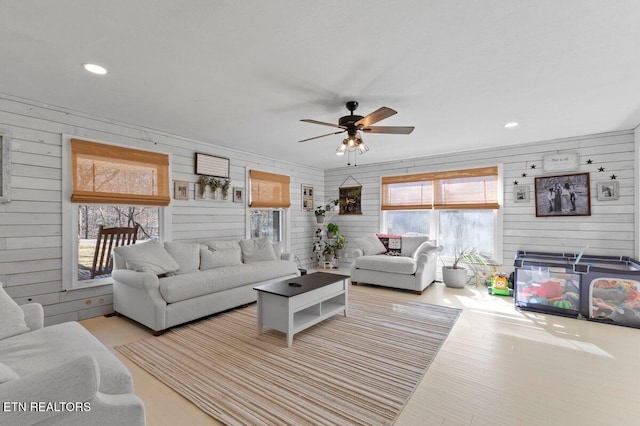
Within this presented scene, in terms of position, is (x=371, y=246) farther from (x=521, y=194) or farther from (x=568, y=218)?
(x=568, y=218)

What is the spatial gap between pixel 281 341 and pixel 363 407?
3.98 feet

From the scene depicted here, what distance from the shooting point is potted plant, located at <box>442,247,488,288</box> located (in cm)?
496

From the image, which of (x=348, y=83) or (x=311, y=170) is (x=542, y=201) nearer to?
(x=348, y=83)

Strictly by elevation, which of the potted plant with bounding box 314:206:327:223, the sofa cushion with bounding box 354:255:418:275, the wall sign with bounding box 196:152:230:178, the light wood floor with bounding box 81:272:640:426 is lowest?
the light wood floor with bounding box 81:272:640:426

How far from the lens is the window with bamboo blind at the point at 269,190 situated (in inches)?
→ 216

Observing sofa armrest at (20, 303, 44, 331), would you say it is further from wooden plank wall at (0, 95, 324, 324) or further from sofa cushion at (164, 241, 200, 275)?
sofa cushion at (164, 241, 200, 275)

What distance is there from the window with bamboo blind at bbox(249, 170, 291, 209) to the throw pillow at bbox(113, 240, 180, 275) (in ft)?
6.55

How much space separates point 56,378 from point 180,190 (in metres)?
3.67

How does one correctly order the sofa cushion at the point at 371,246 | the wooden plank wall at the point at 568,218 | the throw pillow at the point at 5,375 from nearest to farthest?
the throw pillow at the point at 5,375 < the wooden plank wall at the point at 568,218 < the sofa cushion at the point at 371,246

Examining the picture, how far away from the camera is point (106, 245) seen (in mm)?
3742

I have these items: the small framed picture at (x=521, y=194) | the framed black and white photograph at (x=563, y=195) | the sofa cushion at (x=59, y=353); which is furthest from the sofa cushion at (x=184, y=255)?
the framed black and white photograph at (x=563, y=195)

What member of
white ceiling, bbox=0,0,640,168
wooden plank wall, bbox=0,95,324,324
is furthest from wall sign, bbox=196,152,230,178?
white ceiling, bbox=0,0,640,168

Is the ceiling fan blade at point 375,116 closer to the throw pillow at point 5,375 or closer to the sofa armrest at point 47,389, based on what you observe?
the sofa armrest at point 47,389

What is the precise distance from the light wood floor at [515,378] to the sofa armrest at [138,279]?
0.52 meters
